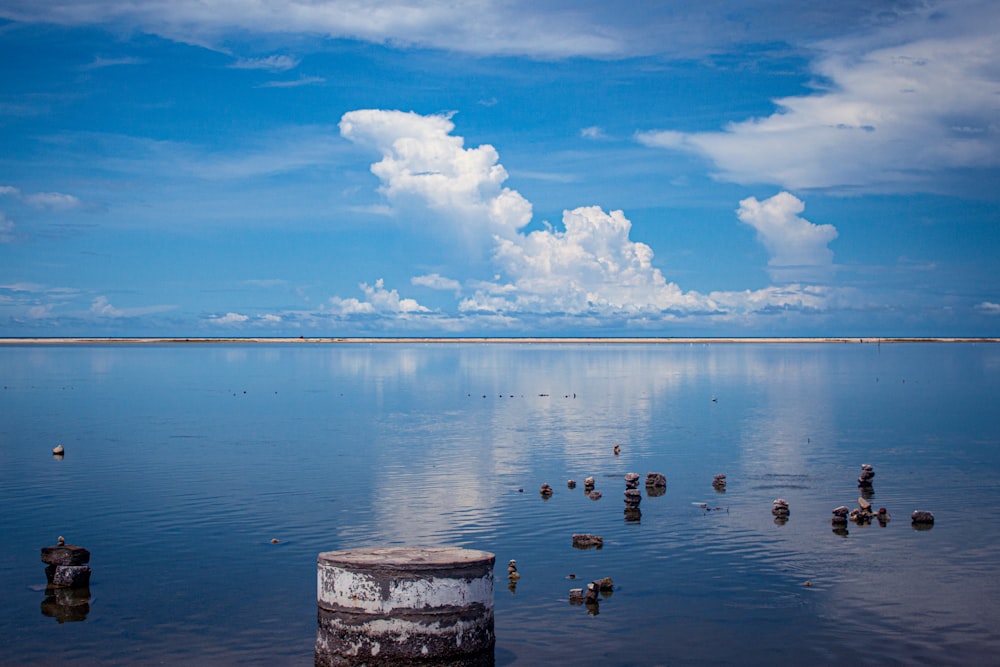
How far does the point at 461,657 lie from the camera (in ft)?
45.6

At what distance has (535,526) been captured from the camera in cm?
2588

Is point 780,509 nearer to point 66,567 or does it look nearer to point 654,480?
point 654,480

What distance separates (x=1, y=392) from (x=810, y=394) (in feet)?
204

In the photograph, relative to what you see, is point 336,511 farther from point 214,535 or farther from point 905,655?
point 905,655

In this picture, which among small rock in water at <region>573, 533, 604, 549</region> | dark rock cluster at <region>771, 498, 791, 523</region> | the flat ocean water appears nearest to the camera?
the flat ocean water

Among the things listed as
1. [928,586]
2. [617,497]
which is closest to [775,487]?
[617,497]

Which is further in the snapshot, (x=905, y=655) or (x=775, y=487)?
(x=775, y=487)

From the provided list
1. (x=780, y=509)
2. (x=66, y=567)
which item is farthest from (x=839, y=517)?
(x=66, y=567)

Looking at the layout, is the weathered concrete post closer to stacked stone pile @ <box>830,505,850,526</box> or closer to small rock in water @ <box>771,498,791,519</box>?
stacked stone pile @ <box>830,505,850,526</box>

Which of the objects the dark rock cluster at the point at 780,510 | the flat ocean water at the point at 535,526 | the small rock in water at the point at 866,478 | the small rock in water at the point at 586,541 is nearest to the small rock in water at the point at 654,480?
the flat ocean water at the point at 535,526

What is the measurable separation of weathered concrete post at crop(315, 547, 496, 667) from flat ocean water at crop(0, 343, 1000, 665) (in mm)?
2604

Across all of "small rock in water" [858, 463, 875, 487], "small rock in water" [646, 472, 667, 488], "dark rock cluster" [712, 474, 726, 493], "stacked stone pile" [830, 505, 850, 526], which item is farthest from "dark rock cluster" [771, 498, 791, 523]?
"small rock in water" [858, 463, 875, 487]

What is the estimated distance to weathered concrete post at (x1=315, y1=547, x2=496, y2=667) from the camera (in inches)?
536

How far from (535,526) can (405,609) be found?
12.5 meters
